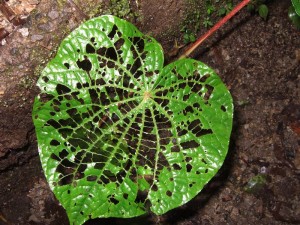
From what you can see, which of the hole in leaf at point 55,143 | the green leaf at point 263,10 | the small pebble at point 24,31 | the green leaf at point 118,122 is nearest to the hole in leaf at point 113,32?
the green leaf at point 118,122

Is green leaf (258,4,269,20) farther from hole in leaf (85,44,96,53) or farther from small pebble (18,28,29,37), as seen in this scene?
small pebble (18,28,29,37)

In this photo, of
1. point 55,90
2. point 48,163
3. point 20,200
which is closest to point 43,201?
point 20,200

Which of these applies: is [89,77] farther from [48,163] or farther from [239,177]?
[239,177]

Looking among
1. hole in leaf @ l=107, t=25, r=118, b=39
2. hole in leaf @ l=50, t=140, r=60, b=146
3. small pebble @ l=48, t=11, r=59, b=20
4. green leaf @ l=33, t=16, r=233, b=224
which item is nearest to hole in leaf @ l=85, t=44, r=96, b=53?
green leaf @ l=33, t=16, r=233, b=224

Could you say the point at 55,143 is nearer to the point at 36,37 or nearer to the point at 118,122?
the point at 118,122

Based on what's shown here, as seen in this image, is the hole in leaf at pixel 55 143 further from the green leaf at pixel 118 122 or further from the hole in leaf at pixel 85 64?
the hole in leaf at pixel 85 64

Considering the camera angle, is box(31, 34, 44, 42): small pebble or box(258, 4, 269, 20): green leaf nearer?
box(31, 34, 44, 42): small pebble

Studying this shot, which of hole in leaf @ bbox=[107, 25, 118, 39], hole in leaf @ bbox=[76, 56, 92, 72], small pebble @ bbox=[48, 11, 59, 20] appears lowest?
hole in leaf @ bbox=[76, 56, 92, 72]

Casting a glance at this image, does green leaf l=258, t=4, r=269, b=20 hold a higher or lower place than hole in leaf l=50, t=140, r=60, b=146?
lower

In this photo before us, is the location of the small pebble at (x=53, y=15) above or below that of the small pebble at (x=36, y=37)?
above
